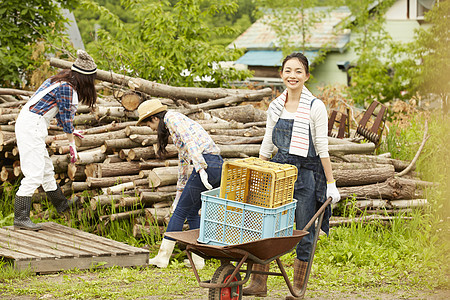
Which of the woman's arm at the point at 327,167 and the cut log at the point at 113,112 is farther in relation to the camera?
the cut log at the point at 113,112

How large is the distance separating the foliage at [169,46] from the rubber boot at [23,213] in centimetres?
489

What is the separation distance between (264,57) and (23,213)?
24902 millimetres

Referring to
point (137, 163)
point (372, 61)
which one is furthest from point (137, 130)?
point (372, 61)

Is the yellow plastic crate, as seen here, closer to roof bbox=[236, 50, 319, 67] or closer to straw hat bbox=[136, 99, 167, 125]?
straw hat bbox=[136, 99, 167, 125]

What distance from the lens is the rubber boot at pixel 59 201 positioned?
6973 millimetres

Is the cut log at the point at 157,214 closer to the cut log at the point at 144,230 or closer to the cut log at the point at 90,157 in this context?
the cut log at the point at 144,230

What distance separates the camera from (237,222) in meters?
4.13

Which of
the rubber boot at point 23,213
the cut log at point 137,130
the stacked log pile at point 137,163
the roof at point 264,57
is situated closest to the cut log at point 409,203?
the stacked log pile at point 137,163

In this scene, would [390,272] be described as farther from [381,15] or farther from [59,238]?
[381,15]

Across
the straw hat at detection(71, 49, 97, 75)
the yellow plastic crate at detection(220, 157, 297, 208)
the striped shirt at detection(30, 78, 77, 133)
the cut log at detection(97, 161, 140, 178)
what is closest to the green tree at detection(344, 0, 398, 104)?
the cut log at detection(97, 161, 140, 178)

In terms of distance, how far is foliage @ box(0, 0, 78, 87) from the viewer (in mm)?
→ 11305

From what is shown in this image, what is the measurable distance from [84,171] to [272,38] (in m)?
24.9

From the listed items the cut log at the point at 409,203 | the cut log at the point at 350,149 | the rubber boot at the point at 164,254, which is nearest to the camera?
the rubber boot at the point at 164,254

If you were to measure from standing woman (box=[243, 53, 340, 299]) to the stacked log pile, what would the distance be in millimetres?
2281
